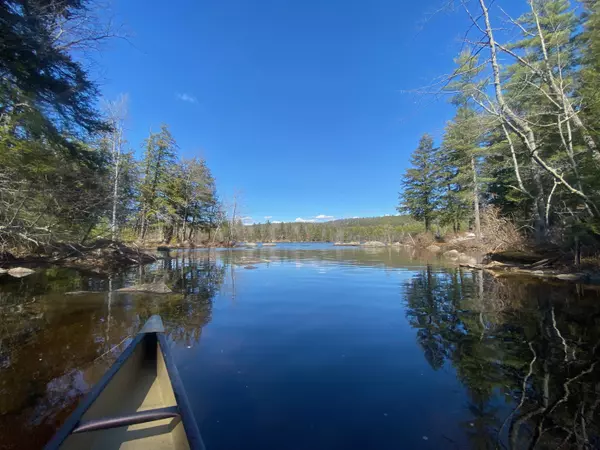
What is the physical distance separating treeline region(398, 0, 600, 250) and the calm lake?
14.1ft

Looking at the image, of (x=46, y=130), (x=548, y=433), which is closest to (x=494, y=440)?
(x=548, y=433)

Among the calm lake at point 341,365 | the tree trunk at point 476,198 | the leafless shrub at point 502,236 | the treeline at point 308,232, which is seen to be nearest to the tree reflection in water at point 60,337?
the calm lake at point 341,365

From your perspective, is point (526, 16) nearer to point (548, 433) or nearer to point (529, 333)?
point (529, 333)

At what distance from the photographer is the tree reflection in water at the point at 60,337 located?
254cm

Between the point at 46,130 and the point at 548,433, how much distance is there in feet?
41.3

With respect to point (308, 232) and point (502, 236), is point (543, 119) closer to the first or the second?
point (502, 236)

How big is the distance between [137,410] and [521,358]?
4.51m

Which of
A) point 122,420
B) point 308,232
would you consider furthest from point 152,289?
point 308,232

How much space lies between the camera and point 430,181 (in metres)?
33.9

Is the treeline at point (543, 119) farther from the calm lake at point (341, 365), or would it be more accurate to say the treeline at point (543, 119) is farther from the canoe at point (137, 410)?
the canoe at point (137, 410)

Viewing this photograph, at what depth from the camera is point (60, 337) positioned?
4.37m

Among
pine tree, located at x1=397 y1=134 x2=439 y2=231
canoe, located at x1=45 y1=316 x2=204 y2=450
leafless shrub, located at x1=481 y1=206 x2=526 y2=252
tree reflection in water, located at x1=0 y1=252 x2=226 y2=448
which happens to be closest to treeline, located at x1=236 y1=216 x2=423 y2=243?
pine tree, located at x1=397 y1=134 x2=439 y2=231

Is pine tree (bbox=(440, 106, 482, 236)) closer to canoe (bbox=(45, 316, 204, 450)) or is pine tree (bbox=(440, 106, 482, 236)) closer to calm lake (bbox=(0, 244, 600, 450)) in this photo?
calm lake (bbox=(0, 244, 600, 450))

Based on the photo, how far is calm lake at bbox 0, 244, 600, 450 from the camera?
2.27m
